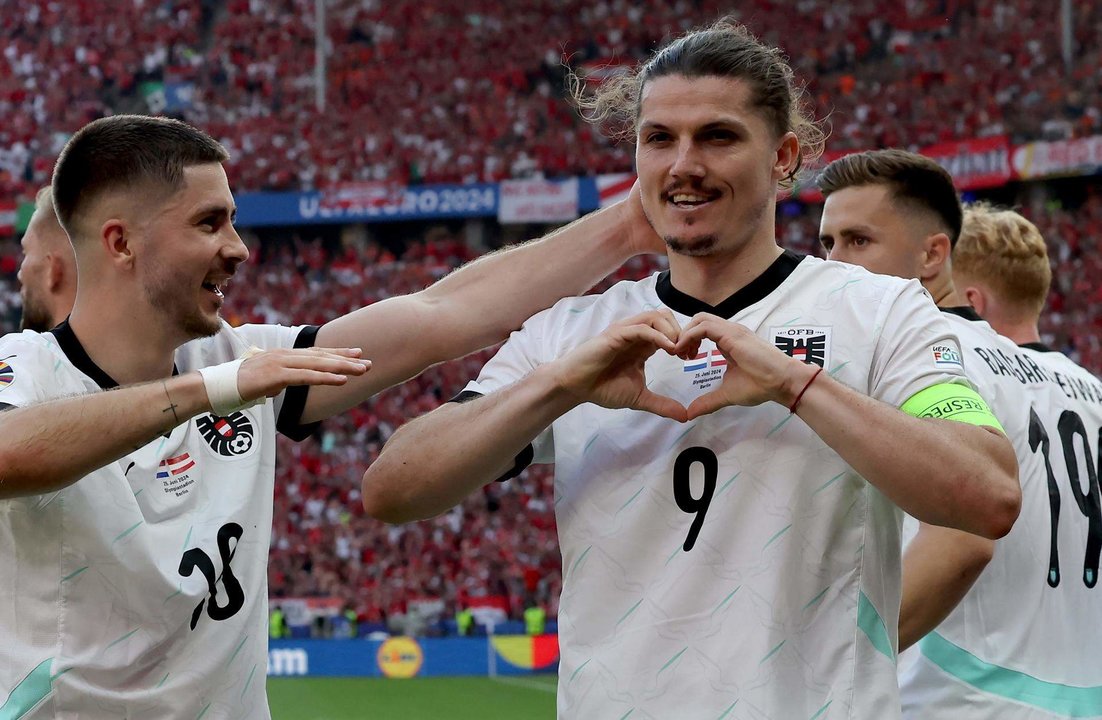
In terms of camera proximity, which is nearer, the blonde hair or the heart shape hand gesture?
the heart shape hand gesture

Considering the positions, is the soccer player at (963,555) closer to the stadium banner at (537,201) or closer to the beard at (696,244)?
the beard at (696,244)

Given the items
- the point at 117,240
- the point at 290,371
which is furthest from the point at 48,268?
the point at 290,371

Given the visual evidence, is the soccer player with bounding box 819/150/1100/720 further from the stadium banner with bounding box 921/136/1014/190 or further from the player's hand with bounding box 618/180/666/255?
the stadium banner with bounding box 921/136/1014/190

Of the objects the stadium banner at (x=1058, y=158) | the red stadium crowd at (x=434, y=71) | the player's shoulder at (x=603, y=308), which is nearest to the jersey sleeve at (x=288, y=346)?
the player's shoulder at (x=603, y=308)

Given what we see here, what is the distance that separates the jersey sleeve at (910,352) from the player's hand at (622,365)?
44 centimetres

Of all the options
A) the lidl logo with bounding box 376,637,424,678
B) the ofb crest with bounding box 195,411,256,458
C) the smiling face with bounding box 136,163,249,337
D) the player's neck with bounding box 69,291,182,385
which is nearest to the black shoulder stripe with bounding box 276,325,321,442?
the ofb crest with bounding box 195,411,256,458

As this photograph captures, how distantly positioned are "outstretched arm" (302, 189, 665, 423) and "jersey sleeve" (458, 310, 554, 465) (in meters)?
0.26

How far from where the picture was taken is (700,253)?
2922 mm

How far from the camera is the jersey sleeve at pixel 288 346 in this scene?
364 cm

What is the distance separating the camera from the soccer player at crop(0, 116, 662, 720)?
2980 mm

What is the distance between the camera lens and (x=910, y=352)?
2764 millimetres

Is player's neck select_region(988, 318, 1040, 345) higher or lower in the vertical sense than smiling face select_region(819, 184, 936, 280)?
lower

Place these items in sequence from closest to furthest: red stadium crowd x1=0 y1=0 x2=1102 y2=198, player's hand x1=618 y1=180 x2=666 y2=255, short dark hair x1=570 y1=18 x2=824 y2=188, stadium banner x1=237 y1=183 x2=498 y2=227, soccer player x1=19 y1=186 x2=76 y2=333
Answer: short dark hair x1=570 y1=18 x2=824 y2=188 → player's hand x1=618 y1=180 x2=666 y2=255 → soccer player x1=19 y1=186 x2=76 y2=333 → red stadium crowd x1=0 y1=0 x2=1102 y2=198 → stadium banner x1=237 y1=183 x2=498 y2=227

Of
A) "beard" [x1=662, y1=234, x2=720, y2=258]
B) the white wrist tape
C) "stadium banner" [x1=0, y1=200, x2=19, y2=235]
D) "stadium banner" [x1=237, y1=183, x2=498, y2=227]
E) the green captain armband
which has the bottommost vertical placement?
"stadium banner" [x1=0, y1=200, x2=19, y2=235]
